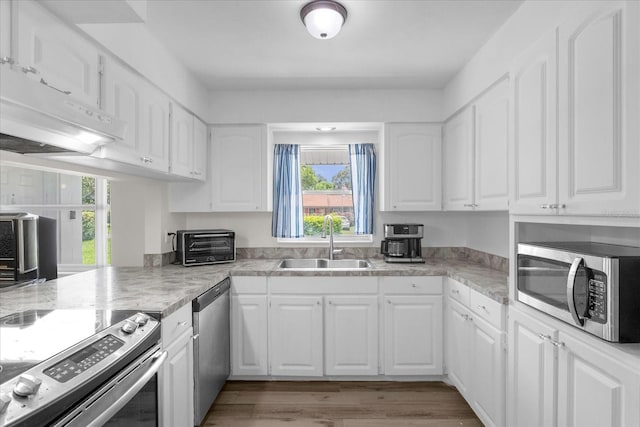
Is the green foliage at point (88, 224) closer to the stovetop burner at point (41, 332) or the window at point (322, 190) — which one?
the window at point (322, 190)

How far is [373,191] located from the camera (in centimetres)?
347

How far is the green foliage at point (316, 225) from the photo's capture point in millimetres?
3570

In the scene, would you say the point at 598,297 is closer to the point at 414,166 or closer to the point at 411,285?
the point at 411,285

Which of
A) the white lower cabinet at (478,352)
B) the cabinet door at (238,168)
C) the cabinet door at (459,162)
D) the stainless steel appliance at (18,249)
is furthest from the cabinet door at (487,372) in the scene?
the stainless steel appliance at (18,249)

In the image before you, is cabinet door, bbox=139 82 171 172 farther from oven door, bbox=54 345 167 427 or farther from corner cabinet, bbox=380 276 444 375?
corner cabinet, bbox=380 276 444 375

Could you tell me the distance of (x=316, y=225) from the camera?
3574mm

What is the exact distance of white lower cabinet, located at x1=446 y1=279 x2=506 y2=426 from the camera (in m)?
1.89

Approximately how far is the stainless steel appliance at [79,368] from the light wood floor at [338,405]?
3.06 ft

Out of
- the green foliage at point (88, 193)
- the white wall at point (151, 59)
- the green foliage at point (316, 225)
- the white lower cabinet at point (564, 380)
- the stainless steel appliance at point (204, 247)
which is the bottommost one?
the white lower cabinet at point (564, 380)

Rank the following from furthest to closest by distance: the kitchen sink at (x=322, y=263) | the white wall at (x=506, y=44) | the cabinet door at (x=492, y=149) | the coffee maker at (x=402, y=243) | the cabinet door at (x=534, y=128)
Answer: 1. the kitchen sink at (x=322, y=263)
2. the coffee maker at (x=402, y=243)
3. the cabinet door at (x=492, y=149)
4. the white wall at (x=506, y=44)
5. the cabinet door at (x=534, y=128)

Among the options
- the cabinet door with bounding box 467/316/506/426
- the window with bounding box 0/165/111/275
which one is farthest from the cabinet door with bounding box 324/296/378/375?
the window with bounding box 0/165/111/275

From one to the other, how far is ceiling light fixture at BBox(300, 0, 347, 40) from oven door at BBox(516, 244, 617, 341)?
4.71ft

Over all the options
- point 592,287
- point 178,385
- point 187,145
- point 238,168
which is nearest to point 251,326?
point 178,385

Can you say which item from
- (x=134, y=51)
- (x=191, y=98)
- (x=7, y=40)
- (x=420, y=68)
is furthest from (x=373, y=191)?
(x=7, y=40)
